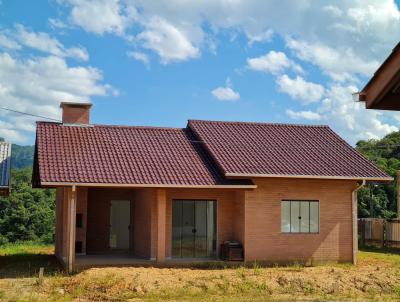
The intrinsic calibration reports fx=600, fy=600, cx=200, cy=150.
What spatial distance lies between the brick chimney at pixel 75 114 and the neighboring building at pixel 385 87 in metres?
17.2

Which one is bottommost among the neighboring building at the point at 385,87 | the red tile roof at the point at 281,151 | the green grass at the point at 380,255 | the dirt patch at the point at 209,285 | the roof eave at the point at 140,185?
the dirt patch at the point at 209,285

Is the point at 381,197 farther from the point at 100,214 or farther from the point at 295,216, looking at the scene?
the point at 100,214

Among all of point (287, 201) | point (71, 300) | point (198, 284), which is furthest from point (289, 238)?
point (71, 300)

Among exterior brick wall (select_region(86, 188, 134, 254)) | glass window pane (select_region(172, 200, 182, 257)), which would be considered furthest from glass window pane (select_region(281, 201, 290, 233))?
exterior brick wall (select_region(86, 188, 134, 254))

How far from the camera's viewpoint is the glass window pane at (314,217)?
20.6 meters

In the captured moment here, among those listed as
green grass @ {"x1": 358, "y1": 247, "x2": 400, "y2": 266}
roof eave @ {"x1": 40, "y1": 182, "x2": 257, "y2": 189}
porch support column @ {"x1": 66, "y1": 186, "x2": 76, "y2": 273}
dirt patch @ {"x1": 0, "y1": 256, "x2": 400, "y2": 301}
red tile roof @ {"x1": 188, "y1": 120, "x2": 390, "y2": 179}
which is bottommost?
dirt patch @ {"x1": 0, "y1": 256, "x2": 400, "y2": 301}

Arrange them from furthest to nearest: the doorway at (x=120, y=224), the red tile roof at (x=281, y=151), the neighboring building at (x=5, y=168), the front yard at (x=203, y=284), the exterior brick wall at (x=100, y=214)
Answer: the doorway at (x=120, y=224)
the exterior brick wall at (x=100, y=214)
the red tile roof at (x=281, y=151)
the neighboring building at (x=5, y=168)
the front yard at (x=203, y=284)

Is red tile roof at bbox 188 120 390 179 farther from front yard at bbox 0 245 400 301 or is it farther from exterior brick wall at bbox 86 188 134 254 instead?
exterior brick wall at bbox 86 188 134 254

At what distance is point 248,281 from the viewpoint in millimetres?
15859

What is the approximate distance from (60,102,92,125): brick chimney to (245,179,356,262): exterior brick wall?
7140 mm

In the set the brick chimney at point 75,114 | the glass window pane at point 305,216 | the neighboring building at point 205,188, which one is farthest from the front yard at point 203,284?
the brick chimney at point 75,114

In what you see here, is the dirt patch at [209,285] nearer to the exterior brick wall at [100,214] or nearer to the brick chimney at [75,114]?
the exterior brick wall at [100,214]

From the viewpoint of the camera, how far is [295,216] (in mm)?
20469

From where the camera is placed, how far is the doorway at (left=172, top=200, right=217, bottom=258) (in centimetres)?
2041
